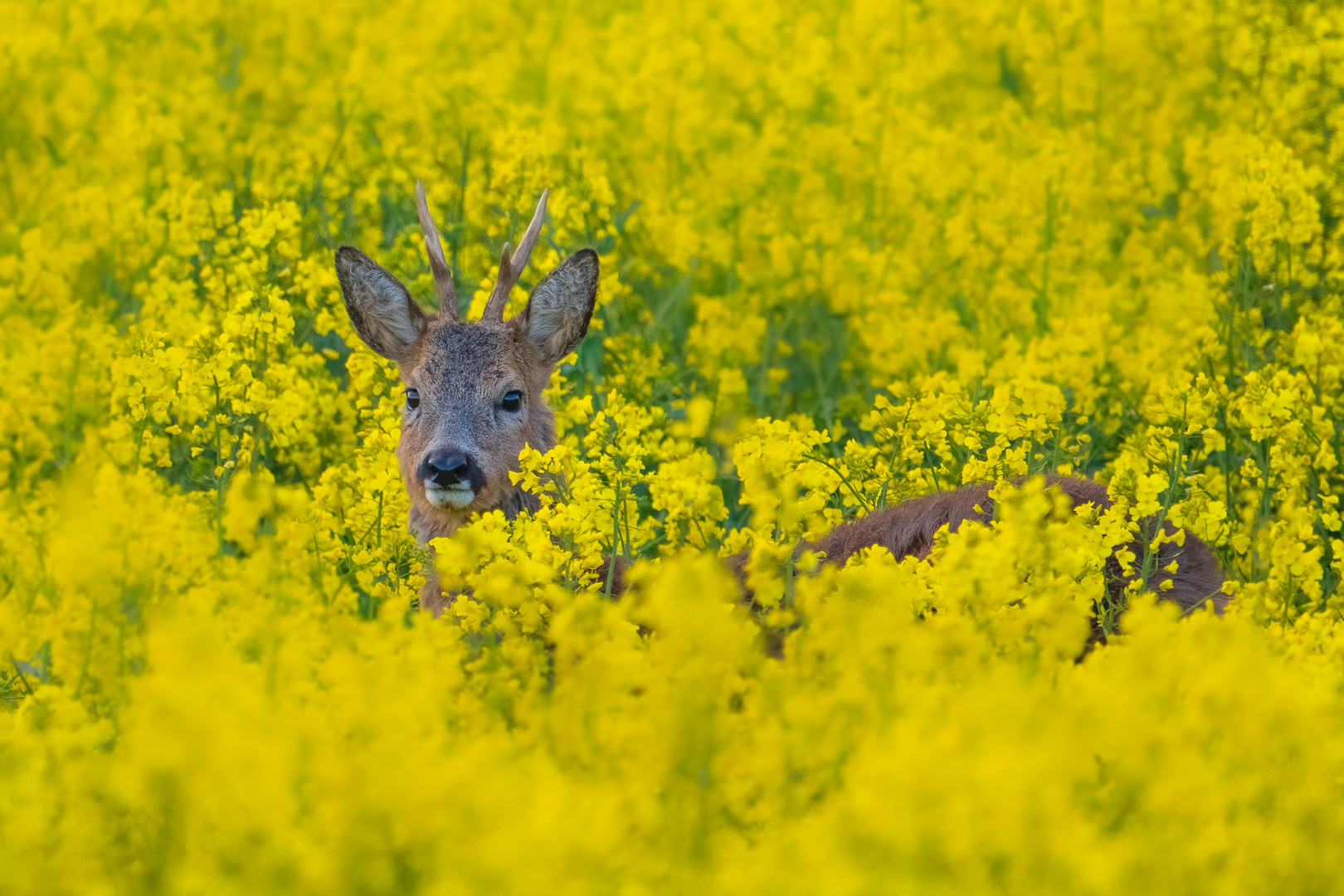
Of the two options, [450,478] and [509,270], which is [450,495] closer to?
[450,478]

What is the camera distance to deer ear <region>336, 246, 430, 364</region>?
→ 269 inches

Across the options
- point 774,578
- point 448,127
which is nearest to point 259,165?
point 448,127

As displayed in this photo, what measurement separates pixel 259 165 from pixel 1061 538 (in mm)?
6947

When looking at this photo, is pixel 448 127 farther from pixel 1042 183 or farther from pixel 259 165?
pixel 1042 183

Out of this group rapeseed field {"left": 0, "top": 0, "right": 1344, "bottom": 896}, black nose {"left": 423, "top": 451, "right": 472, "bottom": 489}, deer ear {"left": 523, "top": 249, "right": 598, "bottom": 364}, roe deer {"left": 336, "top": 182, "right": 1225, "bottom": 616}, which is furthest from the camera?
deer ear {"left": 523, "top": 249, "right": 598, "bottom": 364}

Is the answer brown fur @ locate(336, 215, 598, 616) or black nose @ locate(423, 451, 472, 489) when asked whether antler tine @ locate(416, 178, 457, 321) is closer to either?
brown fur @ locate(336, 215, 598, 616)

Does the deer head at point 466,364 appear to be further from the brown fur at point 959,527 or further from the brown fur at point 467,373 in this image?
the brown fur at point 959,527

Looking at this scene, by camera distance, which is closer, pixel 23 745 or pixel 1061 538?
pixel 23 745

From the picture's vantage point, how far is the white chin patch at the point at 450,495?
611 cm

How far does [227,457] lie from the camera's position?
19.7 ft

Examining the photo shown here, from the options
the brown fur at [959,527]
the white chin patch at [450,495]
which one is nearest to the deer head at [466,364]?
the white chin patch at [450,495]

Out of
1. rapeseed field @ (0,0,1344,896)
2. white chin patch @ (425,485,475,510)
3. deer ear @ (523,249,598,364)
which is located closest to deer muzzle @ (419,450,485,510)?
white chin patch @ (425,485,475,510)

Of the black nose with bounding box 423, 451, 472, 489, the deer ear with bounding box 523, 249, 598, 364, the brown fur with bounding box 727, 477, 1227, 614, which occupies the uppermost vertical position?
the deer ear with bounding box 523, 249, 598, 364

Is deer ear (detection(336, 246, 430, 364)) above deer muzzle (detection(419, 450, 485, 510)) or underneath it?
above
